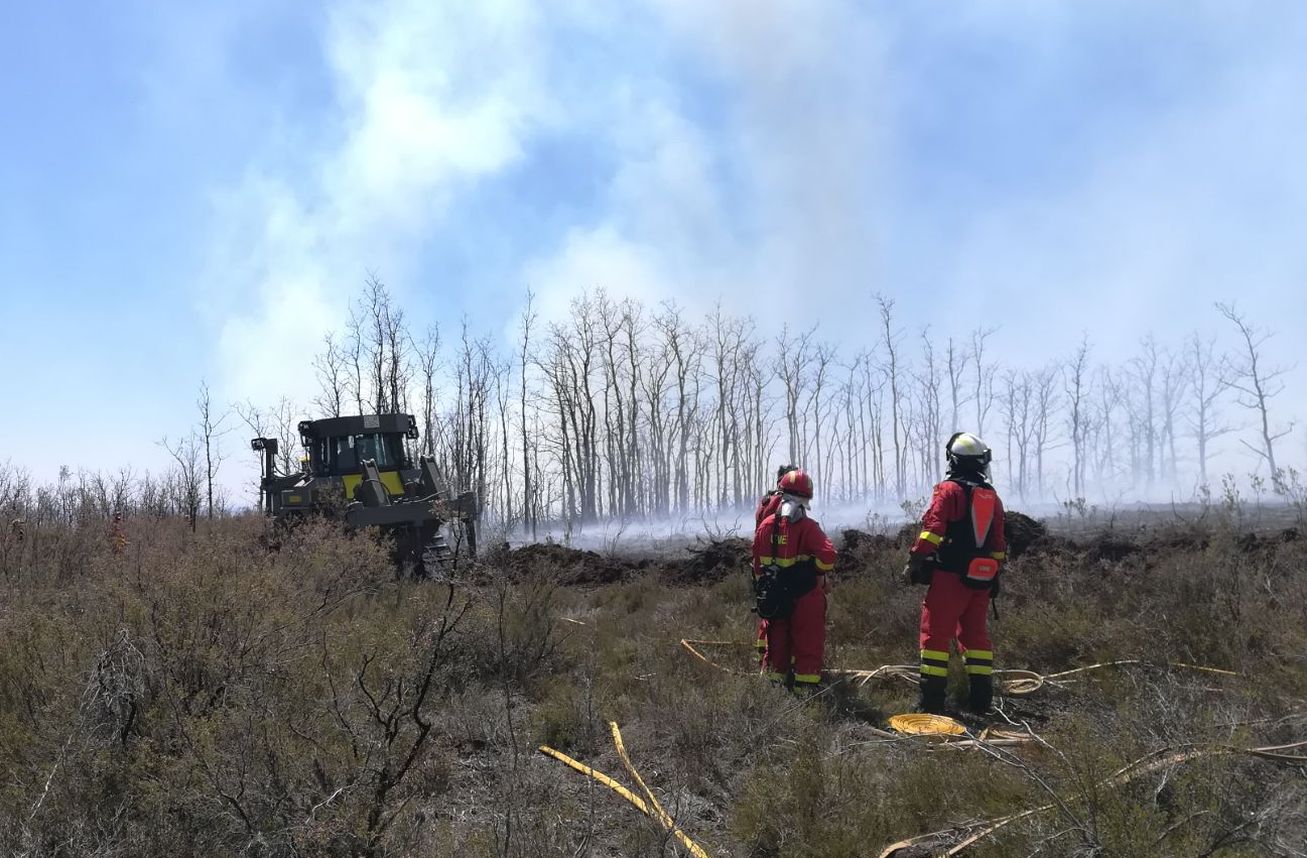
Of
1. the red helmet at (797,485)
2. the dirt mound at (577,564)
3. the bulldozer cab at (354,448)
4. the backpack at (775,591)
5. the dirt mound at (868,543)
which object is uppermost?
the bulldozer cab at (354,448)

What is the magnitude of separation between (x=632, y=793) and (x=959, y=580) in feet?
9.08

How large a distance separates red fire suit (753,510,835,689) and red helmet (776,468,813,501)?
19 centimetres

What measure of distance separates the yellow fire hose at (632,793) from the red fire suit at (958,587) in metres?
2.18

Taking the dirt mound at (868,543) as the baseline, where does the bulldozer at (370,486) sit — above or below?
above

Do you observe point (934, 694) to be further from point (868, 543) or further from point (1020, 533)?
point (1020, 533)

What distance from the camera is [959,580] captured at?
5.06 metres

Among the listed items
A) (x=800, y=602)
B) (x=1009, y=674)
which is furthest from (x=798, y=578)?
(x=1009, y=674)

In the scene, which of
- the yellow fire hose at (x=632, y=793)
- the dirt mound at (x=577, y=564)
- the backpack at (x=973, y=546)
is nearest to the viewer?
the yellow fire hose at (x=632, y=793)

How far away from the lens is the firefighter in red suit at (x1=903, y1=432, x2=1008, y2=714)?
4949mm

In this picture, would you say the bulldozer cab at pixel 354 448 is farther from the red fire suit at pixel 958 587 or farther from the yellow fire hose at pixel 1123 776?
the yellow fire hose at pixel 1123 776

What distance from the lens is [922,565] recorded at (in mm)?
5105

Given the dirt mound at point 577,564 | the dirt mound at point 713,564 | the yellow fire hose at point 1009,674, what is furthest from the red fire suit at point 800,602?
the dirt mound at point 577,564

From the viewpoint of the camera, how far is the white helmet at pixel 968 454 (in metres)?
5.36

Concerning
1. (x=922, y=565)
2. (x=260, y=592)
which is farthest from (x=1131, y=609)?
(x=260, y=592)
